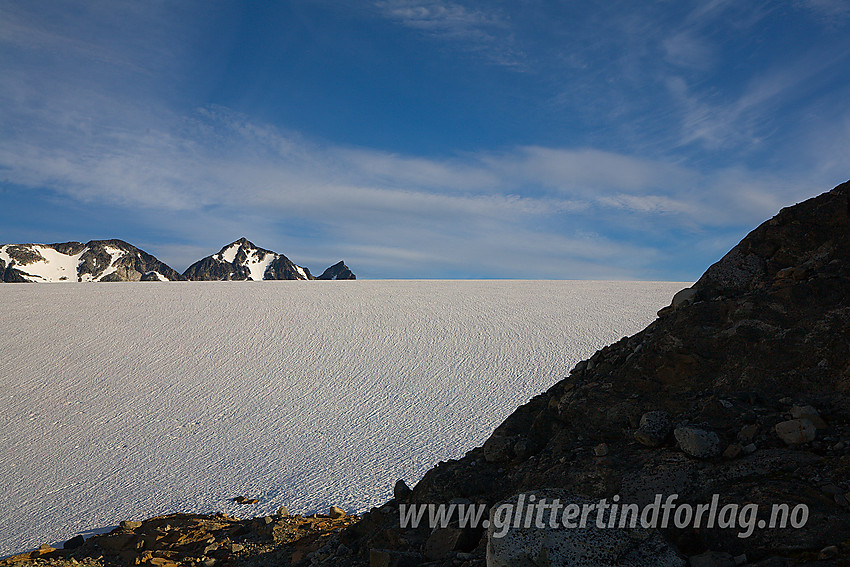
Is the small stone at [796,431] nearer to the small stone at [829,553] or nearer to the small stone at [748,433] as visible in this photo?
the small stone at [748,433]

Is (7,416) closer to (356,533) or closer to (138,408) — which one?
(138,408)

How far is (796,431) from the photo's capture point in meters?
2.15

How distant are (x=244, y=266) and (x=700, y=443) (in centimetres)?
10865

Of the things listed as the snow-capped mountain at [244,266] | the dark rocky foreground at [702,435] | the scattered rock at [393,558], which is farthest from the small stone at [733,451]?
the snow-capped mountain at [244,266]

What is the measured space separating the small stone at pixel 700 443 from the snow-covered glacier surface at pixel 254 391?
11.3ft

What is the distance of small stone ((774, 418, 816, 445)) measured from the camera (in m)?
2.13

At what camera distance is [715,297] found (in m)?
3.11

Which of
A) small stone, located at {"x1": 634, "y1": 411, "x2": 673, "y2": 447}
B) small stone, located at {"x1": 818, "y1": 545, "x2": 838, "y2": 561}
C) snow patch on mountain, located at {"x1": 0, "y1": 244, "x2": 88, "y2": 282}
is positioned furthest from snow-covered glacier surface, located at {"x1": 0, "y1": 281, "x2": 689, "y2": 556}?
snow patch on mountain, located at {"x1": 0, "y1": 244, "x2": 88, "y2": 282}

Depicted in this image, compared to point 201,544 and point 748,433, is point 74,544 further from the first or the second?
point 748,433

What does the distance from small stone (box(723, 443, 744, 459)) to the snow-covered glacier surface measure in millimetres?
3555

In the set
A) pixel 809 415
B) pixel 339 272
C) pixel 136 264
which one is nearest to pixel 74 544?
pixel 809 415

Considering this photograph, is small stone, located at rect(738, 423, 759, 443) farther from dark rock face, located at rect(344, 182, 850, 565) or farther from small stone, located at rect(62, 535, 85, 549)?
small stone, located at rect(62, 535, 85, 549)

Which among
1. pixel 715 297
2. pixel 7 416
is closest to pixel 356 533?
pixel 715 297

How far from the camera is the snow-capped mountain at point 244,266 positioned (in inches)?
3974
